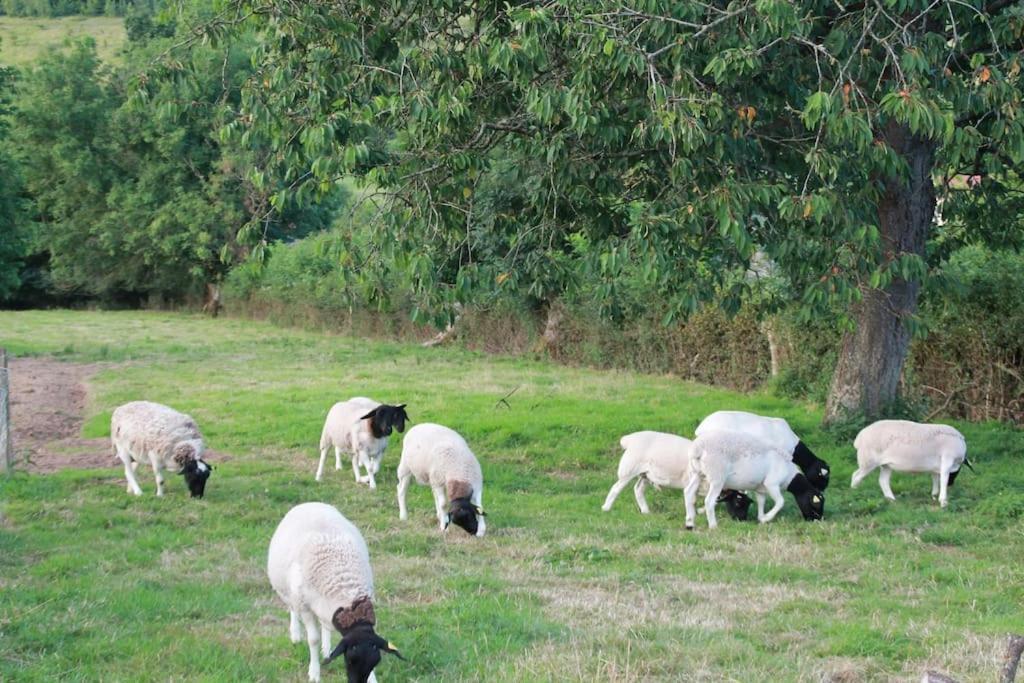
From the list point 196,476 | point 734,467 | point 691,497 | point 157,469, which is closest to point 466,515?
point 691,497

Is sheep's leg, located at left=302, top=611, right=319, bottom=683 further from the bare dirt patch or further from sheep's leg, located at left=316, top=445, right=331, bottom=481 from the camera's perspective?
the bare dirt patch

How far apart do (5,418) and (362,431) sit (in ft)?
14.0

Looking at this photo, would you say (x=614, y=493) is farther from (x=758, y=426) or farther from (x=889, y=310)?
(x=889, y=310)

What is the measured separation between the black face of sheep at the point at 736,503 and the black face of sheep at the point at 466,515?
3.08 metres

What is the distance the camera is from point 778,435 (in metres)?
13.4

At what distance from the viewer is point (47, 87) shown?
50.6 meters

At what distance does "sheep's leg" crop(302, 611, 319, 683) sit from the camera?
6957mm

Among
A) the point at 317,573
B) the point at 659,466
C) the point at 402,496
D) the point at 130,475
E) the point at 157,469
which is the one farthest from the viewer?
the point at 130,475

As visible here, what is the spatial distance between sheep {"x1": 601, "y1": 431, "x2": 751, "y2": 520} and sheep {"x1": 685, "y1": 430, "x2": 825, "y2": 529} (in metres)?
0.32

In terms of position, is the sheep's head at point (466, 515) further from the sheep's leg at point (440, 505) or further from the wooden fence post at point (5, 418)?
the wooden fence post at point (5, 418)

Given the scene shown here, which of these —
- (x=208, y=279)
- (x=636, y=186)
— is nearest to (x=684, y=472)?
(x=636, y=186)

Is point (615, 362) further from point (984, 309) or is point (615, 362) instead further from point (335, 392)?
point (984, 309)

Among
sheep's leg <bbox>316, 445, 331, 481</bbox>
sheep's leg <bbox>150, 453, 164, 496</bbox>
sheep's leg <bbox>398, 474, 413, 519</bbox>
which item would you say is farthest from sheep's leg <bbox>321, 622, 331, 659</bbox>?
sheep's leg <bbox>316, 445, 331, 481</bbox>

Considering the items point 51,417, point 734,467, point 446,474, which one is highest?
point 734,467
